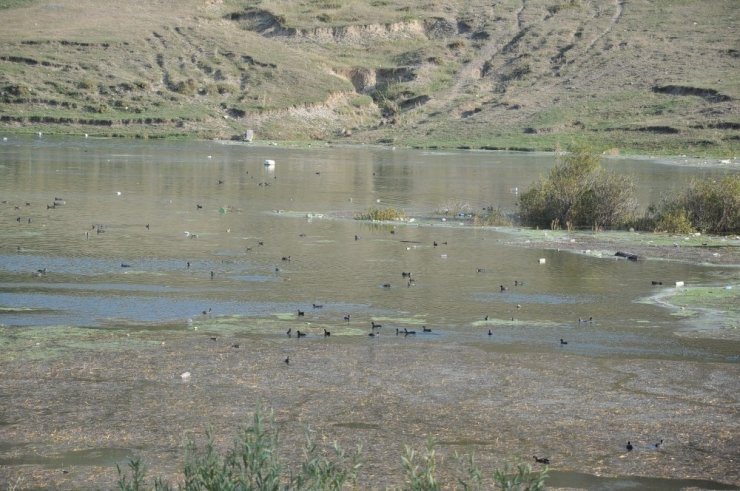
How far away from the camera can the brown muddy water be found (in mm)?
11492

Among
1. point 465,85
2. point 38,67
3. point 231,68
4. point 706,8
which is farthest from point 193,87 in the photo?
point 706,8

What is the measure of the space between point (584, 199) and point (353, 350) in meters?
17.6

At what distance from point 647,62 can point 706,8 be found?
20.6 m

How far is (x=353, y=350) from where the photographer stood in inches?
627

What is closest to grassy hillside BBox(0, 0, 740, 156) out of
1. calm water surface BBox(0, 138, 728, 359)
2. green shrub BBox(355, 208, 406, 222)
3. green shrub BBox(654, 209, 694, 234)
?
calm water surface BBox(0, 138, 728, 359)

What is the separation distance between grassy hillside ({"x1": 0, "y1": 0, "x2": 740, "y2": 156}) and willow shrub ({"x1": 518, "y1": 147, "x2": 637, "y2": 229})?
4311cm

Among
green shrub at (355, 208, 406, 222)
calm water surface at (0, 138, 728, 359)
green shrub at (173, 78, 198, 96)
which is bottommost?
calm water surface at (0, 138, 728, 359)

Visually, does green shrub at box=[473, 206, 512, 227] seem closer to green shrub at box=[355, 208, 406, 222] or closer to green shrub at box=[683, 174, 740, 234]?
green shrub at box=[355, 208, 406, 222]

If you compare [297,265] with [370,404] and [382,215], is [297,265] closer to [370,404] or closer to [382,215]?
[382,215]

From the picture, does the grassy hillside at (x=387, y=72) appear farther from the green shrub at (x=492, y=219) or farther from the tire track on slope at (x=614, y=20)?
the green shrub at (x=492, y=219)

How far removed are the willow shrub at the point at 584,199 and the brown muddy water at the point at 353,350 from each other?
222 cm

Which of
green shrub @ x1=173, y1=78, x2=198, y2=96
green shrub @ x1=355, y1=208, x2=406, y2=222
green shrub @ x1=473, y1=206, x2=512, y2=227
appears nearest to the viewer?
green shrub @ x1=473, y1=206, x2=512, y2=227

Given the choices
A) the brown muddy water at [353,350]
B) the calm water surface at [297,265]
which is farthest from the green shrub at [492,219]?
the brown muddy water at [353,350]

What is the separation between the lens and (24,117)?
84188 mm
